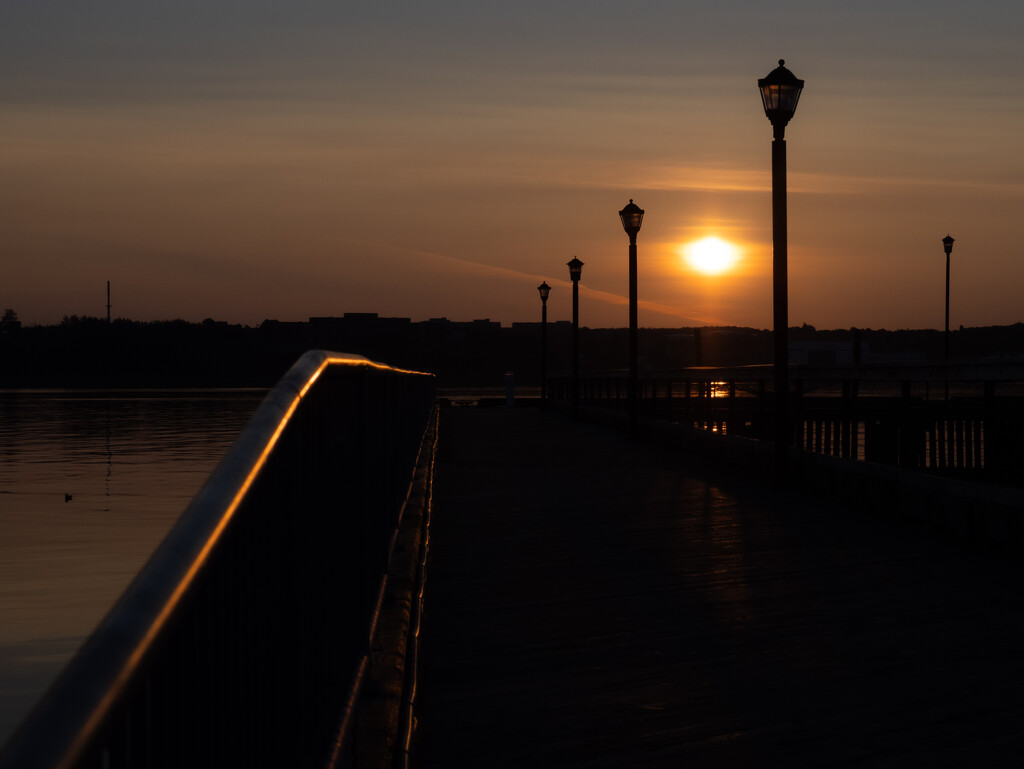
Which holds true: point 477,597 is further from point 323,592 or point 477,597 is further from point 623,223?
point 623,223

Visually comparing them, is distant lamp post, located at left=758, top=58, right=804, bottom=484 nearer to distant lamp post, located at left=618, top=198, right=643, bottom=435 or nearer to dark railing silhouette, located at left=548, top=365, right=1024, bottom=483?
dark railing silhouette, located at left=548, top=365, right=1024, bottom=483

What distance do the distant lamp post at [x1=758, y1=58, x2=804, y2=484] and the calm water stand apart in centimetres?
647

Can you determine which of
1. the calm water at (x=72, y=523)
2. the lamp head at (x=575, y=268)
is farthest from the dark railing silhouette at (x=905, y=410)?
the lamp head at (x=575, y=268)

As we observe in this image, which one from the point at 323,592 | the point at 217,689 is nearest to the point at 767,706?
the point at 323,592

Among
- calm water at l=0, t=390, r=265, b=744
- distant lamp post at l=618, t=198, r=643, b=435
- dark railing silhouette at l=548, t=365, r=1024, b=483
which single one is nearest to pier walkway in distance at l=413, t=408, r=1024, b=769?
dark railing silhouette at l=548, t=365, r=1024, b=483

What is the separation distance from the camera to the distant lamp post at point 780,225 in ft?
41.7

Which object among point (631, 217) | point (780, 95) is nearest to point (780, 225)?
point (780, 95)

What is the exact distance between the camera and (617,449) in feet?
66.8

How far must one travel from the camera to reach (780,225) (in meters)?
13.1

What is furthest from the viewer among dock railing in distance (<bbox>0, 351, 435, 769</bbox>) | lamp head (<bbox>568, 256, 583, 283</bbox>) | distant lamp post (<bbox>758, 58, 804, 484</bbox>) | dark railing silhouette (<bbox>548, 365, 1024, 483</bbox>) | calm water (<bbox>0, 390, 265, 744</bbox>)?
lamp head (<bbox>568, 256, 583, 283</bbox>)

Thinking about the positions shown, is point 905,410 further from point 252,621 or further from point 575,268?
point 575,268

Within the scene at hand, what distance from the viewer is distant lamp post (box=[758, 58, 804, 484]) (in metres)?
12.7

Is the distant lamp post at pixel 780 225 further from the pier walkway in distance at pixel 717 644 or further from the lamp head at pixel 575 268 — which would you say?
the lamp head at pixel 575 268

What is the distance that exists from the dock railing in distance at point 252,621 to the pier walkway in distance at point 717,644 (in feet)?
2.62
